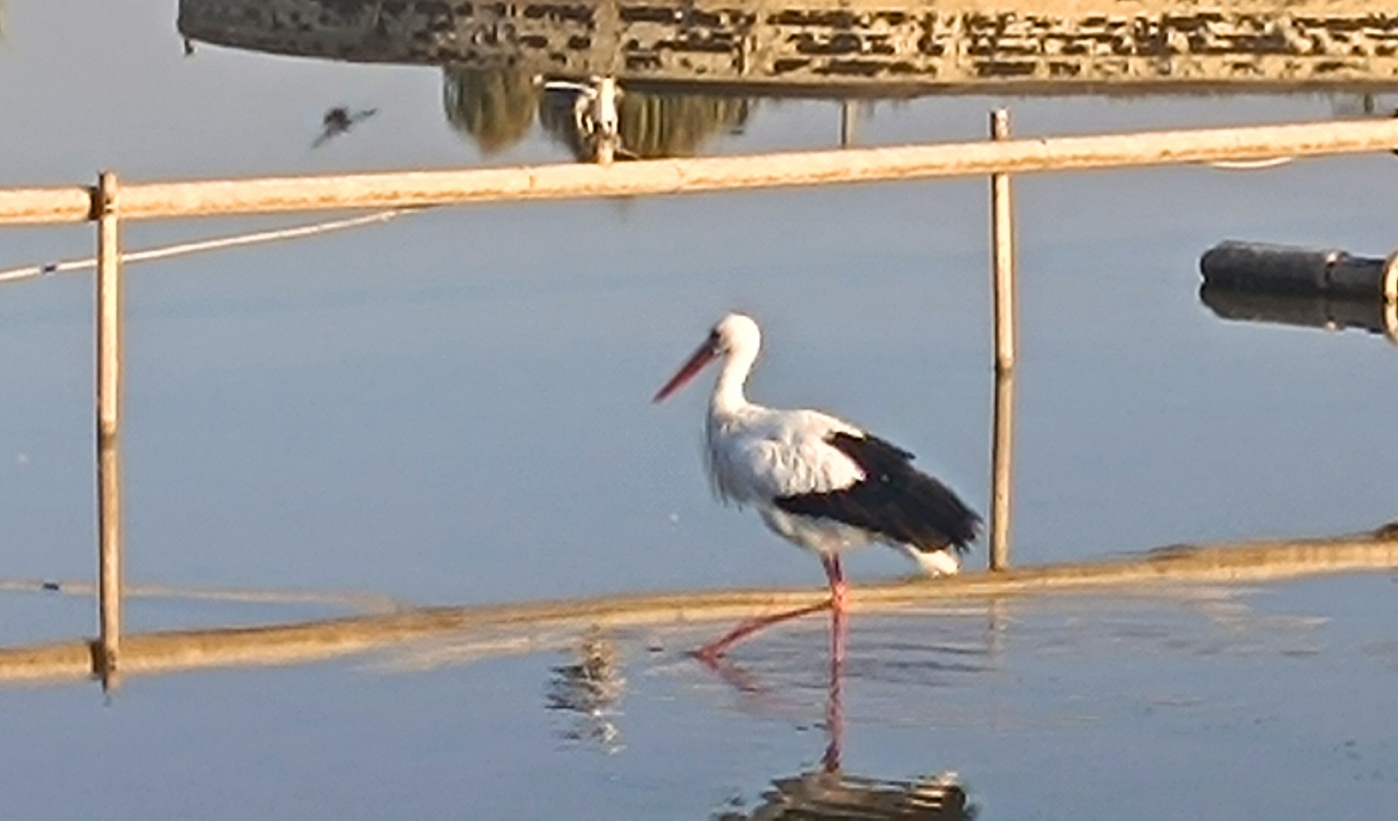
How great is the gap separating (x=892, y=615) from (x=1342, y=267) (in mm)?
6822

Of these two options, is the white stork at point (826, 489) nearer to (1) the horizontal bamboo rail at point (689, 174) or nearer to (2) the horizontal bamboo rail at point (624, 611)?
(2) the horizontal bamboo rail at point (624, 611)

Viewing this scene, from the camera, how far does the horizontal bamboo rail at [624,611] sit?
32.6 feet

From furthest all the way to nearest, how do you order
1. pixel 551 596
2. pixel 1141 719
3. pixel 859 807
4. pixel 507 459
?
pixel 507 459 → pixel 551 596 → pixel 1141 719 → pixel 859 807

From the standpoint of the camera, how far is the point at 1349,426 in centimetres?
Result: 1393

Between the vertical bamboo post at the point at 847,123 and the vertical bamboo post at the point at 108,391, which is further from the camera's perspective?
the vertical bamboo post at the point at 847,123

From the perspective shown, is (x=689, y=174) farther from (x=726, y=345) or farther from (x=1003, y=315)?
(x=726, y=345)

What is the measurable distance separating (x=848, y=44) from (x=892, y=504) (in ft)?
63.2

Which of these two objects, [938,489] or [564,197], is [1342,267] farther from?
[938,489]

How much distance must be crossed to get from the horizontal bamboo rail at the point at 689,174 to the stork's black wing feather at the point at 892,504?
222 cm

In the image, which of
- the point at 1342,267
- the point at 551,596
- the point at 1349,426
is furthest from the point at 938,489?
the point at 1342,267

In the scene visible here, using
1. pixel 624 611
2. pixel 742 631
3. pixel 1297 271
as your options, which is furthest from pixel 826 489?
pixel 1297 271

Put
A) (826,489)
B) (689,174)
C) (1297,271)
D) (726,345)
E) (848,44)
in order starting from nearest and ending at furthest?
(826,489) < (726,345) < (689,174) < (1297,271) < (848,44)

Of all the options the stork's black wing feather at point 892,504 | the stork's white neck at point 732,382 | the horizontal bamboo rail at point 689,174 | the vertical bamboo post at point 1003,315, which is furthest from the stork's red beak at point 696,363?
the vertical bamboo post at point 1003,315

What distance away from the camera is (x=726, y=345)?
35.3 feet
